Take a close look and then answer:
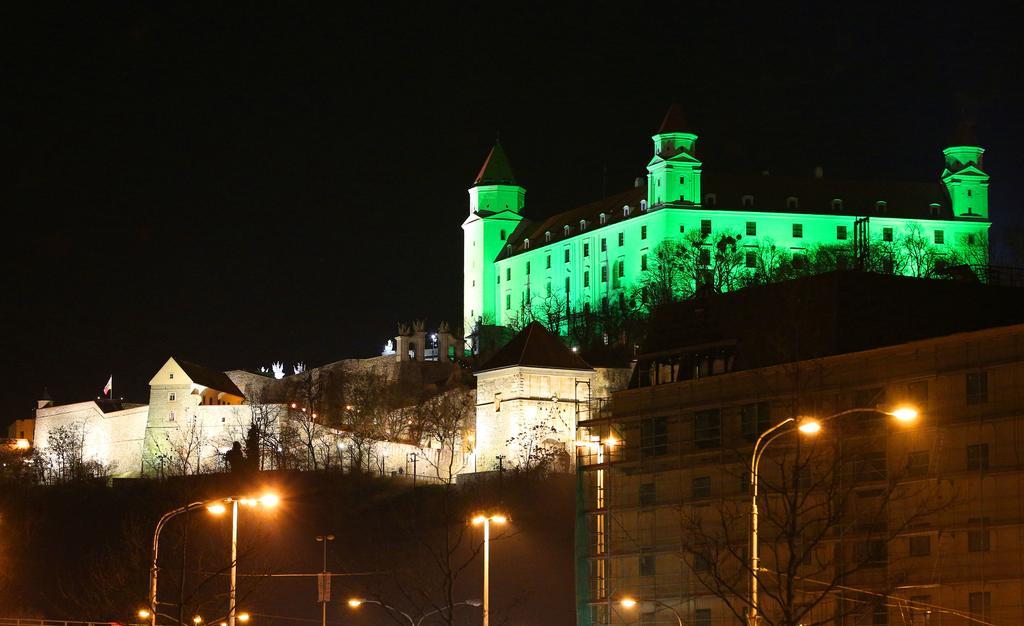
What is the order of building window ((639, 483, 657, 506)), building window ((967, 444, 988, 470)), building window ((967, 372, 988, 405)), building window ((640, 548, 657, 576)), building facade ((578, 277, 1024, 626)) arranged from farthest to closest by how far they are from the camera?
building window ((639, 483, 657, 506)) < building window ((640, 548, 657, 576)) < building window ((967, 372, 988, 405)) < building window ((967, 444, 988, 470)) < building facade ((578, 277, 1024, 626))

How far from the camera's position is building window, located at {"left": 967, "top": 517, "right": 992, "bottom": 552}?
51.8 m

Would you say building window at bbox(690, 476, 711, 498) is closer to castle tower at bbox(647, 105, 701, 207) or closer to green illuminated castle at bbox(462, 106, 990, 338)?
green illuminated castle at bbox(462, 106, 990, 338)

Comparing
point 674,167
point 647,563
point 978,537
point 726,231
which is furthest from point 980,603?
point 674,167

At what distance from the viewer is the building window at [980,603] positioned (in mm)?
51188

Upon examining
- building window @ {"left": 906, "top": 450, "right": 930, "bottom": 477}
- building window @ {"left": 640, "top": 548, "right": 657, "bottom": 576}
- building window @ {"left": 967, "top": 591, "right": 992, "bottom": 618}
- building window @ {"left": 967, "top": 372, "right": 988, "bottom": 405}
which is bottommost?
building window @ {"left": 967, "top": 591, "right": 992, "bottom": 618}

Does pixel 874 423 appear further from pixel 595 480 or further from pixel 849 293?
pixel 595 480

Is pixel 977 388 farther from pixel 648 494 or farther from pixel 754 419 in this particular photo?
pixel 648 494

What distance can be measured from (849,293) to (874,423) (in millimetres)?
7404

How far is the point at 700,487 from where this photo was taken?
61844 mm

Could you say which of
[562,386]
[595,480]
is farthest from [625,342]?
[595,480]

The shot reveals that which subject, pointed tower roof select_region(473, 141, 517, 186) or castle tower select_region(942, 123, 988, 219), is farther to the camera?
pointed tower roof select_region(473, 141, 517, 186)

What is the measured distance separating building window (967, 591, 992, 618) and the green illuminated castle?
82303 mm

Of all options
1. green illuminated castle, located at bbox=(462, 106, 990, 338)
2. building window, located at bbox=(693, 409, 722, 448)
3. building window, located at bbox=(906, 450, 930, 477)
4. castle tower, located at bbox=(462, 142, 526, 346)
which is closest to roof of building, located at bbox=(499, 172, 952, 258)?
Result: green illuminated castle, located at bbox=(462, 106, 990, 338)

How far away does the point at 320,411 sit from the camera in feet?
444
